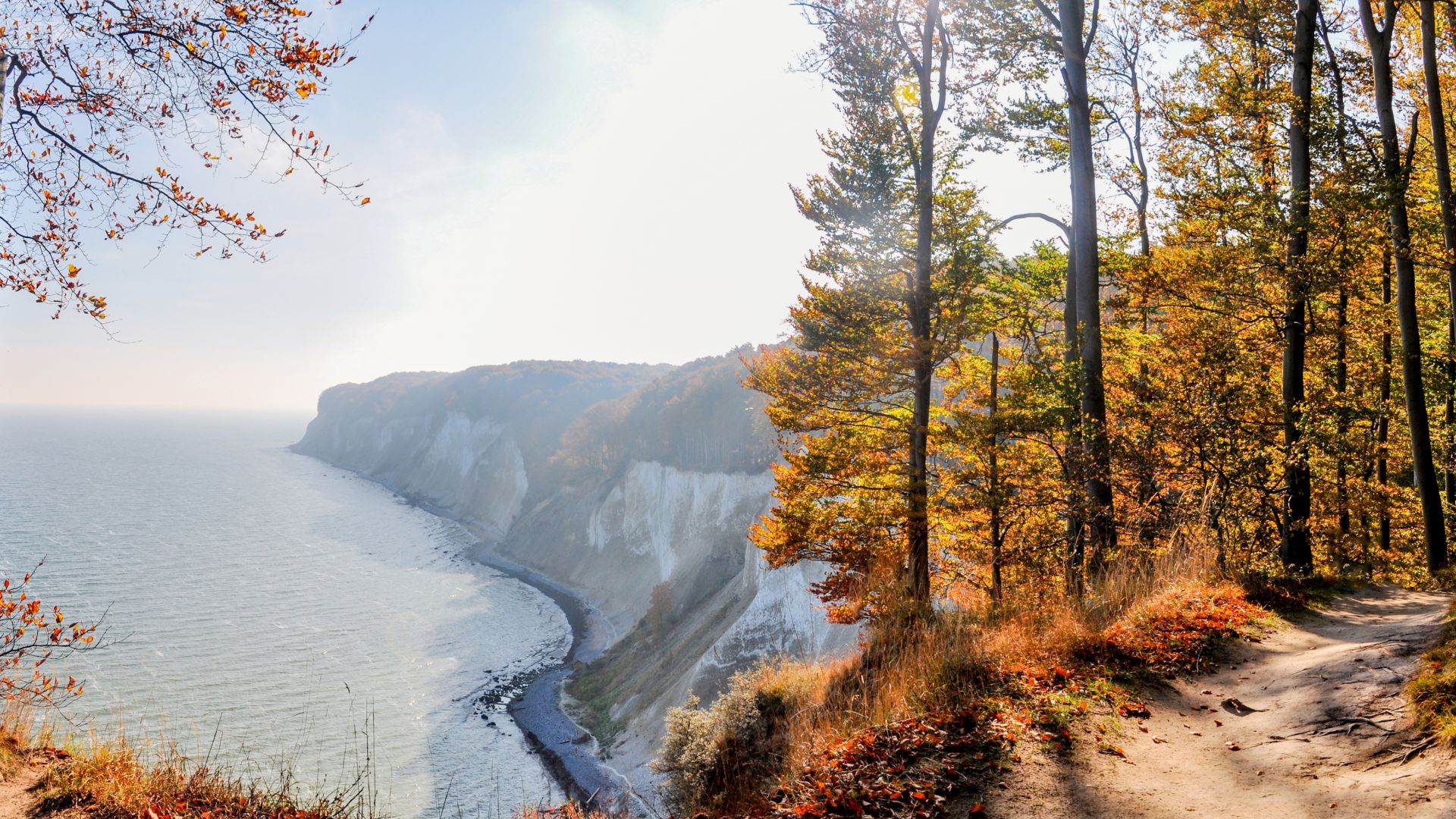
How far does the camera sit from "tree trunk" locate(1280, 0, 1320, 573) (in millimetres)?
9188

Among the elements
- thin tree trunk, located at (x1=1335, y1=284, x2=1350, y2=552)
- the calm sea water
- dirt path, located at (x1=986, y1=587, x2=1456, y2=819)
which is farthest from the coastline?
dirt path, located at (x1=986, y1=587, x2=1456, y2=819)

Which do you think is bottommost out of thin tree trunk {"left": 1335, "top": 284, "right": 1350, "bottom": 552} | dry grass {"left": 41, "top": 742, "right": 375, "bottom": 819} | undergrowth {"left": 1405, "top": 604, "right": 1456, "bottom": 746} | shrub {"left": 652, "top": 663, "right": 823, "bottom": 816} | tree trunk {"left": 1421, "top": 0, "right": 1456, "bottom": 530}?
shrub {"left": 652, "top": 663, "right": 823, "bottom": 816}

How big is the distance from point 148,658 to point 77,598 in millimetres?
14930

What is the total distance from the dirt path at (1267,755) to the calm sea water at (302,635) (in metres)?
5.54

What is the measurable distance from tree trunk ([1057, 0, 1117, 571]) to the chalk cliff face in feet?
50.8

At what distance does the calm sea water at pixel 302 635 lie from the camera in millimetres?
29562

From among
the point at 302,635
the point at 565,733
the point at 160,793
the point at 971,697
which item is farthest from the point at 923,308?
the point at 302,635

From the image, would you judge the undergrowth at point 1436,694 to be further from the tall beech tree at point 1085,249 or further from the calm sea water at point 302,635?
the calm sea water at point 302,635

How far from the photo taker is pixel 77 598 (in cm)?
4672

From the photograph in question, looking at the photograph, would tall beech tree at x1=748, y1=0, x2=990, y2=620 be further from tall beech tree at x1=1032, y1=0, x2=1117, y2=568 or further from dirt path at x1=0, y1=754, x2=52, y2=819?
dirt path at x1=0, y1=754, x2=52, y2=819

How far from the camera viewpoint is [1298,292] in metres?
9.62

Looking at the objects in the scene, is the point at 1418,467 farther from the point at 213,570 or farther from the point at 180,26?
the point at 213,570

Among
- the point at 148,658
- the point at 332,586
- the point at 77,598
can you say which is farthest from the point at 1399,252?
the point at 77,598

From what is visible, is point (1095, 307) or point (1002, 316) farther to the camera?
point (1002, 316)
